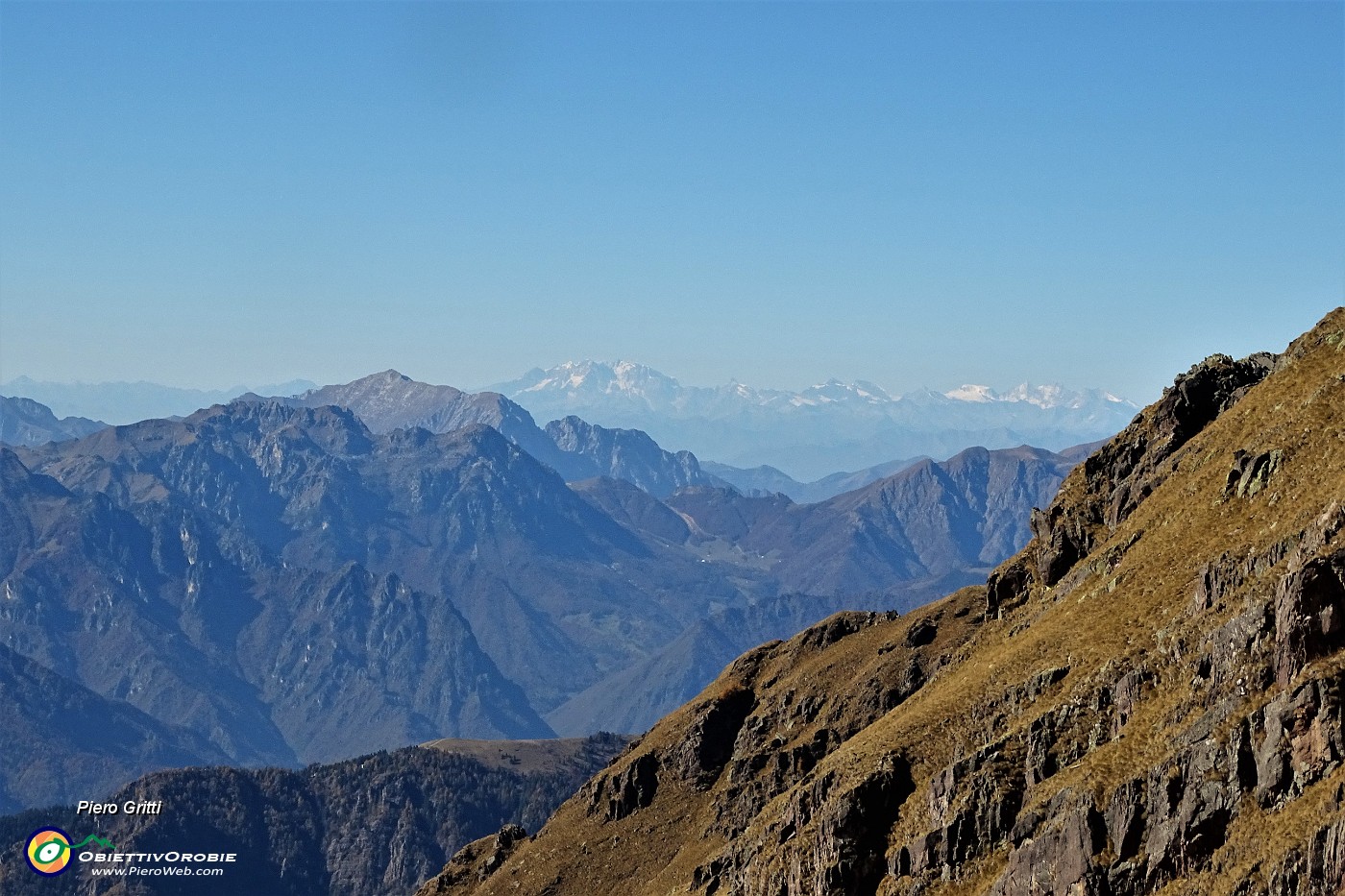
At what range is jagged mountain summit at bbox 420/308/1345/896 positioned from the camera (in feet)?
263

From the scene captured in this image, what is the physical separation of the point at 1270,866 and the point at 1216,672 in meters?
20.0

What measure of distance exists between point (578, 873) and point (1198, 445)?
98.2 metres

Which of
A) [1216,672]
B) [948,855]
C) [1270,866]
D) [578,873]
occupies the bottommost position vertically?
[578,873]

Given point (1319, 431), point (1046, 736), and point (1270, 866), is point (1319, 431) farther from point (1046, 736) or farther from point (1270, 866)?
point (1270, 866)

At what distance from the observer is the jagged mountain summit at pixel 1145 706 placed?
A: 263 ft

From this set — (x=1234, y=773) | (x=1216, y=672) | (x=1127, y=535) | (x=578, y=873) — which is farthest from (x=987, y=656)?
(x=578, y=873)

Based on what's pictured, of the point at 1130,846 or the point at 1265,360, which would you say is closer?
the point at 1130,846

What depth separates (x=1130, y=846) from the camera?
8644cm

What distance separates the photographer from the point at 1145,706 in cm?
9812

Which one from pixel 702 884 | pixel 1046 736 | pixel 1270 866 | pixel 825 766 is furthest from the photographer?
pixel 702 884

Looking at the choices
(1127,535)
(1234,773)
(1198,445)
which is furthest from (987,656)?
(1234,773)

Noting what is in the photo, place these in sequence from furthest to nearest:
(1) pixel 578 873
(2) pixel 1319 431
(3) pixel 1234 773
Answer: (1) pixel 578 873, (2) pixel 1319 431, (3) pixel 1234 773

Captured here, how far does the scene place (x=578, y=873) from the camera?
7692 inches

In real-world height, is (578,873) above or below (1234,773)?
below
